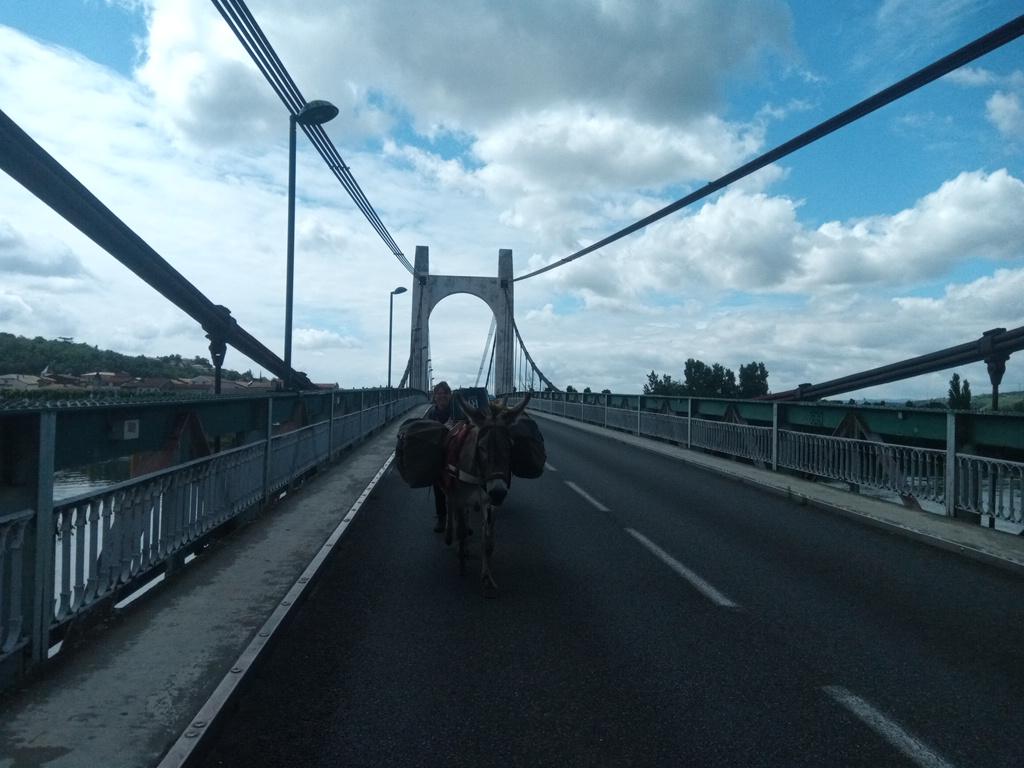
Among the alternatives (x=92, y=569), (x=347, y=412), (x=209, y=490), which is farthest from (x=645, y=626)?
(x=347, y=412)

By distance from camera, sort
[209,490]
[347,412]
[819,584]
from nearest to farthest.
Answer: [819,584] → [209,490] → [347,412]

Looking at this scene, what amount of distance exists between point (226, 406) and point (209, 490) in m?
1.43

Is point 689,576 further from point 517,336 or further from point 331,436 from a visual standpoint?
point 517,336

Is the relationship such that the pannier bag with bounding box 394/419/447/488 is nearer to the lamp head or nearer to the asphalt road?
the asphalt road

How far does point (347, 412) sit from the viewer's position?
20609 mm

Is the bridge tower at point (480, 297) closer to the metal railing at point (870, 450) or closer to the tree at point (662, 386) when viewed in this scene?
the tree at point (662, 386)

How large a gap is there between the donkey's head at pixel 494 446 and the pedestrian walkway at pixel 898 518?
5322 mm

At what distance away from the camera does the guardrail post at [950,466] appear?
36.5 feet

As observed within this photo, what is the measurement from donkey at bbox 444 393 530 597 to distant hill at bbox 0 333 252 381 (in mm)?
3845

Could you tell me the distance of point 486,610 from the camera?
672 cm

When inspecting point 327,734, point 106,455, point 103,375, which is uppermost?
point 103,375

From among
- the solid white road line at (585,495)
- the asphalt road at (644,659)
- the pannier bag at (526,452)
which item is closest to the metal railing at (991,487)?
the asphalt road at (644,659)

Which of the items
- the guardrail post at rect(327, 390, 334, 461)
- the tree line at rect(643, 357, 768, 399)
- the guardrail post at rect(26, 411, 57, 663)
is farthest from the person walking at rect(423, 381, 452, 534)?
the tree line at rect(643, 357, 768, 399)

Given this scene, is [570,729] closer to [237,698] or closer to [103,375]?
[237,698]
